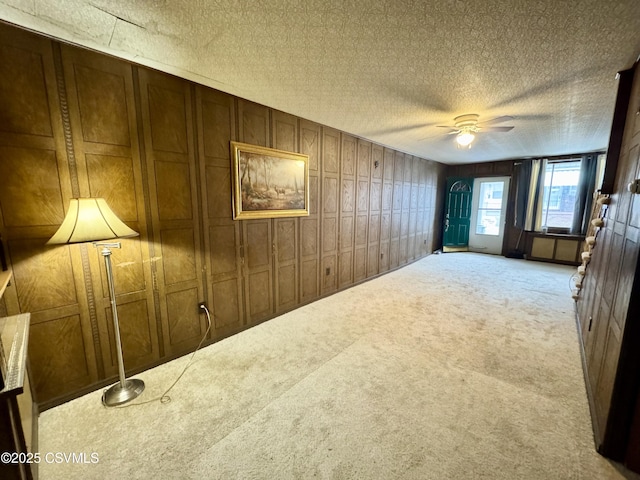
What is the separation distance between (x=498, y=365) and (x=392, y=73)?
2672 millimetres

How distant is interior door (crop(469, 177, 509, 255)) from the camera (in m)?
6.80

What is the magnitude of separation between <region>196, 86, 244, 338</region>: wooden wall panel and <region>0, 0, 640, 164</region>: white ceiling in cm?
23

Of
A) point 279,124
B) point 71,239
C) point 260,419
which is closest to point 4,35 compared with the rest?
point 71,239

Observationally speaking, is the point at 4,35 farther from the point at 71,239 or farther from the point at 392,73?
the point at 392,73

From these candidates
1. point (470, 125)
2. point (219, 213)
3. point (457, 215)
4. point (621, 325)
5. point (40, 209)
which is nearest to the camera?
point (621, 325)

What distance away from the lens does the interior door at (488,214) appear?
680 cm

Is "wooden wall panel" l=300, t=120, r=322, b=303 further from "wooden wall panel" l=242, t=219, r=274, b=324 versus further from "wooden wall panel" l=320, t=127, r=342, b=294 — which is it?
"wooden wall panel" l=242, t=219, r=274, b=324

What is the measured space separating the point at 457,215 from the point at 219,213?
21.9ft

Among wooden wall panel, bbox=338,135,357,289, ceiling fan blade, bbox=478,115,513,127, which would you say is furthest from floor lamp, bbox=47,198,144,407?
ceiling fan blade, bbox=478,115,513,127

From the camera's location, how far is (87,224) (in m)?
1.60

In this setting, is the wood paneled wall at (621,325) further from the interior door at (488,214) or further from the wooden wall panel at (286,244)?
Result: the interior door at (488,214)

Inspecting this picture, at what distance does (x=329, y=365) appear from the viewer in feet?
7.66

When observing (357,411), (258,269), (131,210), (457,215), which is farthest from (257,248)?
(457,215)

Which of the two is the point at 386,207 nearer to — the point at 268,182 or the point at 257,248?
the point at 268,182
